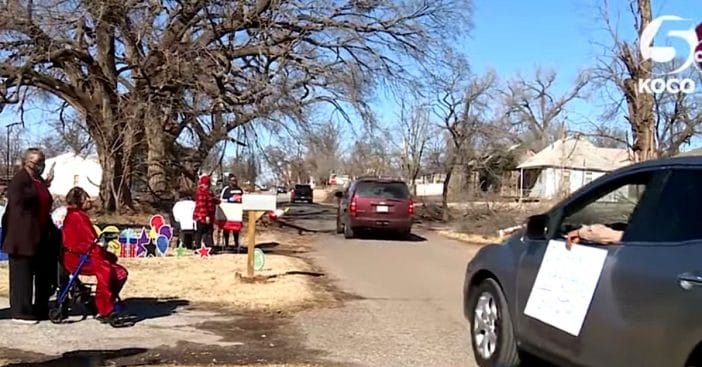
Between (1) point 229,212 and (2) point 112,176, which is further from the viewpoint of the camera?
(2) point 112,176

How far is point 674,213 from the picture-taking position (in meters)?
5.29

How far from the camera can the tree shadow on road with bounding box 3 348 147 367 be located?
7117mm

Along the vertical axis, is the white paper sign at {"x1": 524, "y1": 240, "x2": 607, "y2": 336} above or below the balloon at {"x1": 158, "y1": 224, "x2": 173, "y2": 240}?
above

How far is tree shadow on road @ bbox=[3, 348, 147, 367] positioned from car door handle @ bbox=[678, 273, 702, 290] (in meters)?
4.64

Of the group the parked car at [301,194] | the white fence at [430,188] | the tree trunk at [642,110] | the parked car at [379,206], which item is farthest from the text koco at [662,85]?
the white fence at [430,188]

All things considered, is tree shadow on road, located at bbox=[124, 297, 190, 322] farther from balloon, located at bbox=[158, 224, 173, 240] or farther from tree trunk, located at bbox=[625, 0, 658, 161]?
tree trunk, located at bbox=[625, 0, 658, 161]

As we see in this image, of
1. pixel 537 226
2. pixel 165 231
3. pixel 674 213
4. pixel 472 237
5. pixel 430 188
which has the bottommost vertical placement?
pixel 472 237

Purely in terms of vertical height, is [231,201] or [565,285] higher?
[231,201]

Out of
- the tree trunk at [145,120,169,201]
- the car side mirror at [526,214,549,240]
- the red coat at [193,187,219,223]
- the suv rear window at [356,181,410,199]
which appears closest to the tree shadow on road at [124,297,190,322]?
the car side mirror at [526,214,549,240]

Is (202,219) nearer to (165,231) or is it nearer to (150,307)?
(165,231)

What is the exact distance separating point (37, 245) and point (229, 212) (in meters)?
8.55

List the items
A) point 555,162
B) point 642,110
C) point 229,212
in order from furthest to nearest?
point 555,162 → point 642,110 → point 229,212

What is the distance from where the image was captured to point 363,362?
7.48m

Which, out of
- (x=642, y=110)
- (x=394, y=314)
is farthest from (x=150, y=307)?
(x=642, y=110)
